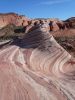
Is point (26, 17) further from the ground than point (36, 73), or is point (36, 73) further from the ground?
point (36, 73)

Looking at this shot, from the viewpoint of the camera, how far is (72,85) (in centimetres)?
681

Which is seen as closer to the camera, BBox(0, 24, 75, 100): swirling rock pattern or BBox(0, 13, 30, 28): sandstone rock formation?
BBox(0, 24, 75, 100): swirling rock pattern

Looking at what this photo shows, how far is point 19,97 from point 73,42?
1288 cm

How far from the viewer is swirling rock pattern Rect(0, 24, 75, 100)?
5.83 metres

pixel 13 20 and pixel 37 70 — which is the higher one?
pixel 37 70

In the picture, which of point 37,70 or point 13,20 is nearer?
point 37,70

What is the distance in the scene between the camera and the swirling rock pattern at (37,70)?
583 centimetres

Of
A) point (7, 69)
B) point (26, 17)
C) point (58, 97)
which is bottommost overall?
point (26, 17)

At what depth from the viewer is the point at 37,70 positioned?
24.3 ft

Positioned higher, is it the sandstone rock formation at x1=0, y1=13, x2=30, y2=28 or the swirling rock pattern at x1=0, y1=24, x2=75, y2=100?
the swirling rock pattern at x1=0, y1=24, x2=75, y2=100

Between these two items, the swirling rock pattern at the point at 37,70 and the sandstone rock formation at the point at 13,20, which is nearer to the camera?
the swirling rock pattern at the point at 37,70

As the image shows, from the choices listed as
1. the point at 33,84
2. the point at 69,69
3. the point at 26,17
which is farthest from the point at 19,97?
the point at 26,17

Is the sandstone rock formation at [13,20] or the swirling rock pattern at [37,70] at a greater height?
the swirling rock pattern at [37,70]

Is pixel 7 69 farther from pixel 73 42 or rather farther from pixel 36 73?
pixel 73 42
